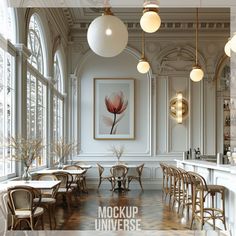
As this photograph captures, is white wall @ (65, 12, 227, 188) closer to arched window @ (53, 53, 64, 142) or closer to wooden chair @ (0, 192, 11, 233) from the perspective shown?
arched window @ (53, 53, 64, 142)

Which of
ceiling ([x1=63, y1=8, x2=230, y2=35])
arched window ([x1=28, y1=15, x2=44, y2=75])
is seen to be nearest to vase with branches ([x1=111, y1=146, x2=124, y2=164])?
ceiling ([x1=63, y1=8, x2=230, y2=35])

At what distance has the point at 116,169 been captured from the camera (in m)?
10.5

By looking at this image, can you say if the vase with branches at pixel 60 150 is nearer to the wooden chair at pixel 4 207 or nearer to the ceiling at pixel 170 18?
the ceiling at pixel 170 18

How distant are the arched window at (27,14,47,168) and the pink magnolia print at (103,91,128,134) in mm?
2968

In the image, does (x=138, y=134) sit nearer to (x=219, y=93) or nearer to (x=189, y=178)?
(x=219, y=93)

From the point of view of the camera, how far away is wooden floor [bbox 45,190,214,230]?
6293mm

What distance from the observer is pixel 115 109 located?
11.7m

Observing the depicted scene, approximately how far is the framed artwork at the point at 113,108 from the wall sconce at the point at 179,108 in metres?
1.19

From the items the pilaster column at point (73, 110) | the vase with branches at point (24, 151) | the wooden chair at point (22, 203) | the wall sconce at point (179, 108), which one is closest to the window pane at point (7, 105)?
the vase with branches at point (24, 151)

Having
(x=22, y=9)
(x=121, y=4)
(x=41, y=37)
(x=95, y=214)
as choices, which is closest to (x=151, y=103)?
(x=41, y=37)

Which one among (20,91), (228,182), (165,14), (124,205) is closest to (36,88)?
(20,91)

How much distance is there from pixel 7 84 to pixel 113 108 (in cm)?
571

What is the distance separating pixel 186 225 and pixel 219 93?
20.9 feet

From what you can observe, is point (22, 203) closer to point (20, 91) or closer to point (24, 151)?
point (24, 151)
